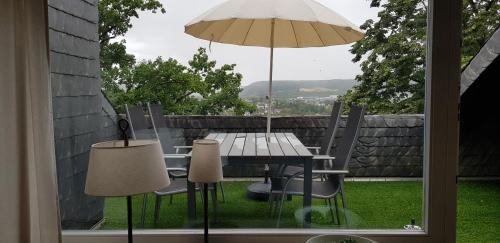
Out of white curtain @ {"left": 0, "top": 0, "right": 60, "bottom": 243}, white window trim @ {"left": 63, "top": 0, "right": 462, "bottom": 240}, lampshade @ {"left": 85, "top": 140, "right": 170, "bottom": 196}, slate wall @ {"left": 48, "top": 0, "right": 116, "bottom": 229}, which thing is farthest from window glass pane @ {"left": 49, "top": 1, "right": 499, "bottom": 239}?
lampshade @ {"left": 85, "top": 140, "right": 170, "bottom": 196}

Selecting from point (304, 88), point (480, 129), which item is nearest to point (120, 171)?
point (304, 88)

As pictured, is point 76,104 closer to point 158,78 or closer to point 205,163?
point 158,78

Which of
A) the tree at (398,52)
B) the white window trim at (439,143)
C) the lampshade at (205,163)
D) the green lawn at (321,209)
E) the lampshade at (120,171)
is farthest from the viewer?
the green lawn at (321,209)

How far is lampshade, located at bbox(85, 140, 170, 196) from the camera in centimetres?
116

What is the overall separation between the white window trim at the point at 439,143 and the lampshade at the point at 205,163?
1.42 feet

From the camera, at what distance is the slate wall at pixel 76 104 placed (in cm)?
188

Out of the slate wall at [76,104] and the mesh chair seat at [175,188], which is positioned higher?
the slate wall at [76,104]

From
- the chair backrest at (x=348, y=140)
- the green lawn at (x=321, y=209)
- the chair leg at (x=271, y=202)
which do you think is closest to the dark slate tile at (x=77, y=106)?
the green lawn at (x=321, y=209)

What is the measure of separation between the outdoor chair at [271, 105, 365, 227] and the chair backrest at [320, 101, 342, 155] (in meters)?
0.05

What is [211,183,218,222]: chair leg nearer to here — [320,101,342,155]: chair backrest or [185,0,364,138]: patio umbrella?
[185,0,364,138]: patio umbrella

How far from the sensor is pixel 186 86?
2.04 m

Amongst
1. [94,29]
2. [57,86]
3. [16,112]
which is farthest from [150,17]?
[16,112]

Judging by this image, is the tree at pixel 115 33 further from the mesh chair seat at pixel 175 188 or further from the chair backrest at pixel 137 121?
the mesh chair seat at pixel 175 188

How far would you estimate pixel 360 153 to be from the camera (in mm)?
2133
